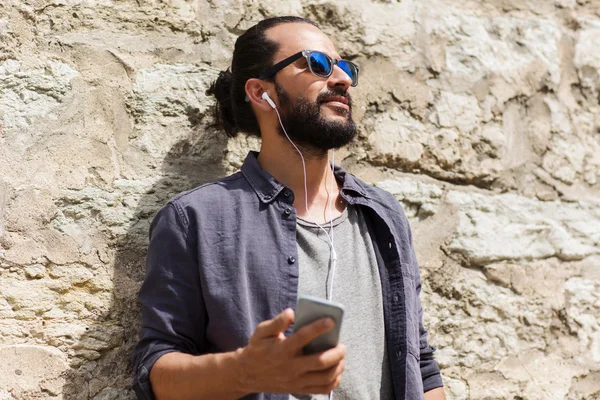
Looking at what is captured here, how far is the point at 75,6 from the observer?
6.93 ft

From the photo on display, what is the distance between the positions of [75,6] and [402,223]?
1.10m

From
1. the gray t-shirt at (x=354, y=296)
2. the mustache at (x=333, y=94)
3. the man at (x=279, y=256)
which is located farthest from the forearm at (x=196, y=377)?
the mustache at (x=333, y=94)

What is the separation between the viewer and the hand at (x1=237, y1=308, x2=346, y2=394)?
4.37 feet

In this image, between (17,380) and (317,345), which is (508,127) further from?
(17,380)

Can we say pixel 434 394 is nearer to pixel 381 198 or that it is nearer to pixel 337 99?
pixel 381 198

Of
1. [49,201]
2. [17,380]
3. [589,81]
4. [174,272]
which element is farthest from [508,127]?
[17,380]

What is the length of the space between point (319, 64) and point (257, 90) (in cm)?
20

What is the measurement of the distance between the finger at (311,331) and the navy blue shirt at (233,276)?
441 mm

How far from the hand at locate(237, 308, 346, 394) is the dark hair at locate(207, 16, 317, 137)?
942 millimetres

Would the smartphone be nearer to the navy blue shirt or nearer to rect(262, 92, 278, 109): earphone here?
the navy blue shirt

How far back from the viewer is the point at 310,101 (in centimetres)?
210

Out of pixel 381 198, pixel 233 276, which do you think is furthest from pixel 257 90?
pixel 233 276

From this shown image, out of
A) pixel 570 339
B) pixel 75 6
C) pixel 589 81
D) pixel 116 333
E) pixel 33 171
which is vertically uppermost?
pixel 75 6

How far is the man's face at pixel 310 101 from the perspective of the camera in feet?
6.81
